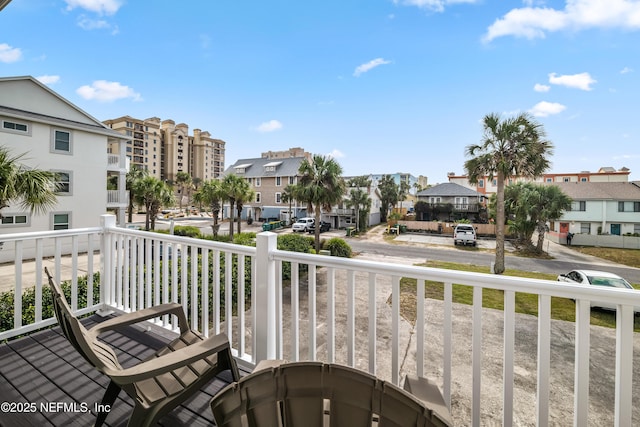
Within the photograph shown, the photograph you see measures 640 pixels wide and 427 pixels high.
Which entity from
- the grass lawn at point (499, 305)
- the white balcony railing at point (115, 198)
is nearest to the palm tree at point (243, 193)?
the white balcony railing at point (115, 198)

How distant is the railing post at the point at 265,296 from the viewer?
183 cm

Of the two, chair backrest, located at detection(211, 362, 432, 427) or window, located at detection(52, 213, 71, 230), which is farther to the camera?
window, located at detection(52, 213, 71, 230)

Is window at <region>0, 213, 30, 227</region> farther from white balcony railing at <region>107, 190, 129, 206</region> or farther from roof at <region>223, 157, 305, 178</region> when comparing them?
roof at <region>223, 157, 305, 178</region>

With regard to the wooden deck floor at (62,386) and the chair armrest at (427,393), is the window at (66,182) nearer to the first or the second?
the wooden deck floor at (62,386)

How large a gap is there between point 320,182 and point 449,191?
21.1 meters

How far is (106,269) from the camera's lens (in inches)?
112

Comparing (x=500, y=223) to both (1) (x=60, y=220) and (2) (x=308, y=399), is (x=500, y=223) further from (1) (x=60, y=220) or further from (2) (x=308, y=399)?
(1) (x=60, y=220)

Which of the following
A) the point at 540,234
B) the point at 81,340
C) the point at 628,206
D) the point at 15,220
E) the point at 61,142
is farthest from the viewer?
the point at 628,206

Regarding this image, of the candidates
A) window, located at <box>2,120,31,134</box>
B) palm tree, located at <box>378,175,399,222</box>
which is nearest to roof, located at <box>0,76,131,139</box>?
window, located at <box>2,120,31,134</box>

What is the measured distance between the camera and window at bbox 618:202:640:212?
2317cm

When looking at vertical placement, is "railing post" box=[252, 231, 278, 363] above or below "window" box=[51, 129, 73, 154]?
below

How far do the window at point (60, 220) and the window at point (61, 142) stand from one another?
9.35 ft

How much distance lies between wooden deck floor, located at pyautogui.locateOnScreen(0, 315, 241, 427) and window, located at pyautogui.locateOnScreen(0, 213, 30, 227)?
1379 centimetres

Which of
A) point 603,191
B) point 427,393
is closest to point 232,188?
point 427,393
